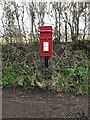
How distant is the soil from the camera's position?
10.0ft

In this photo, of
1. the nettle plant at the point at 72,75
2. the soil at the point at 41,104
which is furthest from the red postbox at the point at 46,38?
the soil at the point at 41,104

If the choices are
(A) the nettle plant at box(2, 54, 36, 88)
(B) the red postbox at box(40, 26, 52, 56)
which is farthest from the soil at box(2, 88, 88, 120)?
(B) the red postbox at box(40, 26, 52, 56)

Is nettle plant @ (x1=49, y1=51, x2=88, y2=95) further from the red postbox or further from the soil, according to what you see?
the red postbox

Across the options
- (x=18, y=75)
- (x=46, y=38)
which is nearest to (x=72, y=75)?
(x=46, y=38)

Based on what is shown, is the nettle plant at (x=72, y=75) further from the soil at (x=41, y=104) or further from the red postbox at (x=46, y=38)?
the red postbox at (x=46, y=38)

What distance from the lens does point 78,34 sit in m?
5.84

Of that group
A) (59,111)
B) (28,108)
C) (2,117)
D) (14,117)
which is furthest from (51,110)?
(2,117)

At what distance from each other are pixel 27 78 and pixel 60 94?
99 centimetres

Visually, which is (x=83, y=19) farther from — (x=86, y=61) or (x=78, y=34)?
(x=86, y=61)

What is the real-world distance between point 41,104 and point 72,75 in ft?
4.07

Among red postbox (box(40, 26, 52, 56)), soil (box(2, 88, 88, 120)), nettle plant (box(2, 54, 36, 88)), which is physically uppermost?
red postbox (box(40, 26, 52, 56))

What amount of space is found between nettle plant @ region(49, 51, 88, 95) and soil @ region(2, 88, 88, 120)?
21 cm

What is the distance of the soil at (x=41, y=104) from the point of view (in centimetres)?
305

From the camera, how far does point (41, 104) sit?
3.38 metres
